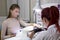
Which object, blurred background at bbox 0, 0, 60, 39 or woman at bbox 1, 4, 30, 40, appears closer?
woman at bbox 1, 4, 30, 40

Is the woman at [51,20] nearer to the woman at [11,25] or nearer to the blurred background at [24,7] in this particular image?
the woman at [11,25]

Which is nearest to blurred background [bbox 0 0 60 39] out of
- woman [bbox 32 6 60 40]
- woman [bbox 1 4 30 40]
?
woman [bbox 1 4 30 40]

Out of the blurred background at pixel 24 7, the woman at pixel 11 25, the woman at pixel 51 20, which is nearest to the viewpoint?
the woman at pixel 51 20

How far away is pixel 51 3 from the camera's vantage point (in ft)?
10.4

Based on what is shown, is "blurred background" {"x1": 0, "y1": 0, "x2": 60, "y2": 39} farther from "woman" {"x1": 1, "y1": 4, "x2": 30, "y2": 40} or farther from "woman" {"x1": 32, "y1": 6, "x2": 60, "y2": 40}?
"woman" {"x1": 32, "y1": 6, "x2": 60, "y2": 40}

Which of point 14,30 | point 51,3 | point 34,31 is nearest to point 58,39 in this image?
point 34,31

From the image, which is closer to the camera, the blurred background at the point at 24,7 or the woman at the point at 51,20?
the woman at the point at 51,20

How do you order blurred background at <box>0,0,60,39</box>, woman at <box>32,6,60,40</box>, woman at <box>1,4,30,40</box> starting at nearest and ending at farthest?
woman at <box>32,6,60,40</box> → woman at <box>1,4,30,40</box> → blurred background at <box>0,0,60,39</box>

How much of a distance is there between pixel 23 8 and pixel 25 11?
72 millimetres

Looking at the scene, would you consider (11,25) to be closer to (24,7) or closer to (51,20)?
(24,7)

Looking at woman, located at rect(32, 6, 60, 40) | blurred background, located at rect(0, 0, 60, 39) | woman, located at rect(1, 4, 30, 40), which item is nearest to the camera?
woman, located at rect(32, 6, 60, 40)

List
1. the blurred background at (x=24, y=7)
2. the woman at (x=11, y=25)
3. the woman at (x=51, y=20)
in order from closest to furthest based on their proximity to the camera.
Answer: the woman at (x=51, y=20), the woman at (x=11, y=25), the blurred background at (x=24, y=7)

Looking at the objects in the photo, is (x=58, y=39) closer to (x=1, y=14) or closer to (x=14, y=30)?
(x=14, y=30)

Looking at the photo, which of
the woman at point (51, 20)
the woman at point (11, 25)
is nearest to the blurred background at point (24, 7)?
the woman at point (11, 25)
